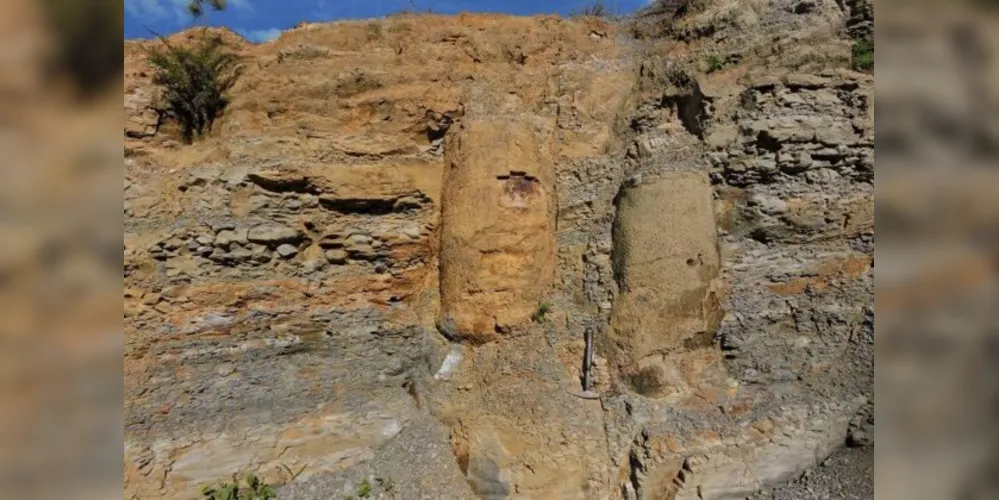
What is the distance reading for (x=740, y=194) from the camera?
5.77 meters

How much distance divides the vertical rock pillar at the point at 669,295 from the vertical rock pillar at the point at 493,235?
40.5 inches

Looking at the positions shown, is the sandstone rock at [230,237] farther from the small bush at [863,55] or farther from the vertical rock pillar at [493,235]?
the small bush at [863,55]

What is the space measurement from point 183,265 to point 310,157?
170cm

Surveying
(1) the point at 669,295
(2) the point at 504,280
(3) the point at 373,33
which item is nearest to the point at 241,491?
(2) the point at 504,280

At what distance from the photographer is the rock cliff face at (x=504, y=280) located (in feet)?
17.1

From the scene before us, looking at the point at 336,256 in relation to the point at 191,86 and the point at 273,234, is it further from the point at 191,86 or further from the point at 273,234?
the point at 191,86

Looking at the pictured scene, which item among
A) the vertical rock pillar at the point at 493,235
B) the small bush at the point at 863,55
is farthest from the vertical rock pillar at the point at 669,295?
the small bush at the point at 863,55

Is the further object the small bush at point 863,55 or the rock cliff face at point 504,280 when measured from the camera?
the small bush at point 863,55

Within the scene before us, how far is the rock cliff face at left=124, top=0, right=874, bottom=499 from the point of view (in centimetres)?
521

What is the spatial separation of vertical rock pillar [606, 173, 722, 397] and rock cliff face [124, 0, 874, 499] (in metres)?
0.02

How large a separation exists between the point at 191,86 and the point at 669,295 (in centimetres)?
591

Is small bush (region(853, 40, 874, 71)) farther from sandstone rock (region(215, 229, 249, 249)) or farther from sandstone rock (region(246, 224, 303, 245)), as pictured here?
sandstone rock (region(215, 229, 249, 249))
